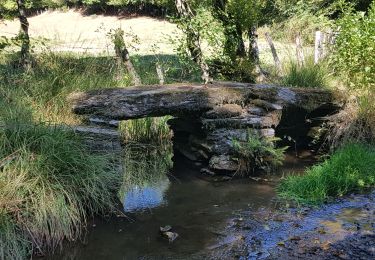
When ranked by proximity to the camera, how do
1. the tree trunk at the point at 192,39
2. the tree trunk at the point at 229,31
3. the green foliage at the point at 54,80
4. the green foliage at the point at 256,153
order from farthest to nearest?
the tree trunk at the point at 229,31 < the tree trunk at the point at 192,39 < the green foliage at the point at 256,153 < the green foliage at the point at 54,80

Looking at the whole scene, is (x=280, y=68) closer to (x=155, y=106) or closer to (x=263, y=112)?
(x=263, y=112)

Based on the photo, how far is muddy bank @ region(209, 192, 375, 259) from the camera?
3963mm

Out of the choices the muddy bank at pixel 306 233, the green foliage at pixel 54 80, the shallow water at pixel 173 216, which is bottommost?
the shallow water at pixel 173 216

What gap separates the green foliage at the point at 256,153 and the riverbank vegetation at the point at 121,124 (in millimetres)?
21

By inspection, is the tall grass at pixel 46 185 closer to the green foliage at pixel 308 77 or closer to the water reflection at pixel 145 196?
the water reflection at pixel 145 196

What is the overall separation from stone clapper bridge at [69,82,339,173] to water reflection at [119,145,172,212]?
0.61 m

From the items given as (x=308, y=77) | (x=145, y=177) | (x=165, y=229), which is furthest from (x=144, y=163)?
(x=308, y=77)

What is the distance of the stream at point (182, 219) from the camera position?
4.25 m

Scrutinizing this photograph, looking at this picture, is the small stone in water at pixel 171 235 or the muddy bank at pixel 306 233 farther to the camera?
the small stone in water at pixel 171 235

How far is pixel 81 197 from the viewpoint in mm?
4738

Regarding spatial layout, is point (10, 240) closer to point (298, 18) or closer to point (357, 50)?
point (357, 50)

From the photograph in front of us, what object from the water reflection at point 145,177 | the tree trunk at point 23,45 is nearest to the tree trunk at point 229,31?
the water reflection at point 145,177

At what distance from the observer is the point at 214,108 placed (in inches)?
261

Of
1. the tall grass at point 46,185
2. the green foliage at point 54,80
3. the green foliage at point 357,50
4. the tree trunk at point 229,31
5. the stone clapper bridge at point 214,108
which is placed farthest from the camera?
the tree trunk at point 229,31
